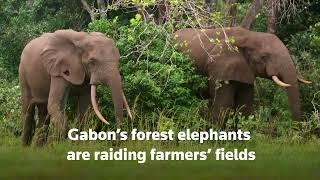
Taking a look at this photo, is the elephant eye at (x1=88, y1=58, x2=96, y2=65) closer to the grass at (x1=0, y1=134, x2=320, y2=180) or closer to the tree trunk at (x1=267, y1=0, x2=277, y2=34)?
the grass at (x1=0, y1=134, x2=320, y2=180)

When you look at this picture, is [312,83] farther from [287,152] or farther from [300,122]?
[287,152]

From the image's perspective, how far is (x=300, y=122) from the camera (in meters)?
12.0

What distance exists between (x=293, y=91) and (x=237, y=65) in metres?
1.13

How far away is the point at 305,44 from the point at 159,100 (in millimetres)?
4784

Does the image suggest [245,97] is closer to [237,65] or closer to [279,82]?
[237,65]

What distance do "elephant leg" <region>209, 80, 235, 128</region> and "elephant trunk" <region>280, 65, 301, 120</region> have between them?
3.32 feet

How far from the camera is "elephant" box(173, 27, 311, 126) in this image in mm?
12484

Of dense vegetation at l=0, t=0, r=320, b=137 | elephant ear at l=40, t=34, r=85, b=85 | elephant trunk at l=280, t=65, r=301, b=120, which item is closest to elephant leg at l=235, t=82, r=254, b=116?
dense vegetation at l=0, t=0, r=320, b=137

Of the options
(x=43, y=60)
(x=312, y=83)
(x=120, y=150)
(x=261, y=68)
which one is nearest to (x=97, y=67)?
(x=43, y=60)

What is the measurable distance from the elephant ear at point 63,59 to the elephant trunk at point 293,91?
A: 3472mm

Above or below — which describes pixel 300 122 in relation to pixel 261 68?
below

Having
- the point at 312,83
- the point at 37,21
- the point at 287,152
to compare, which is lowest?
the point at 287,152

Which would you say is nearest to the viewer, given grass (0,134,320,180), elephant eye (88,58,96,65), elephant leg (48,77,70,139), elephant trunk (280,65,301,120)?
grass (0,134,320,180)

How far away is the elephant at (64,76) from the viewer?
11.1 metres
